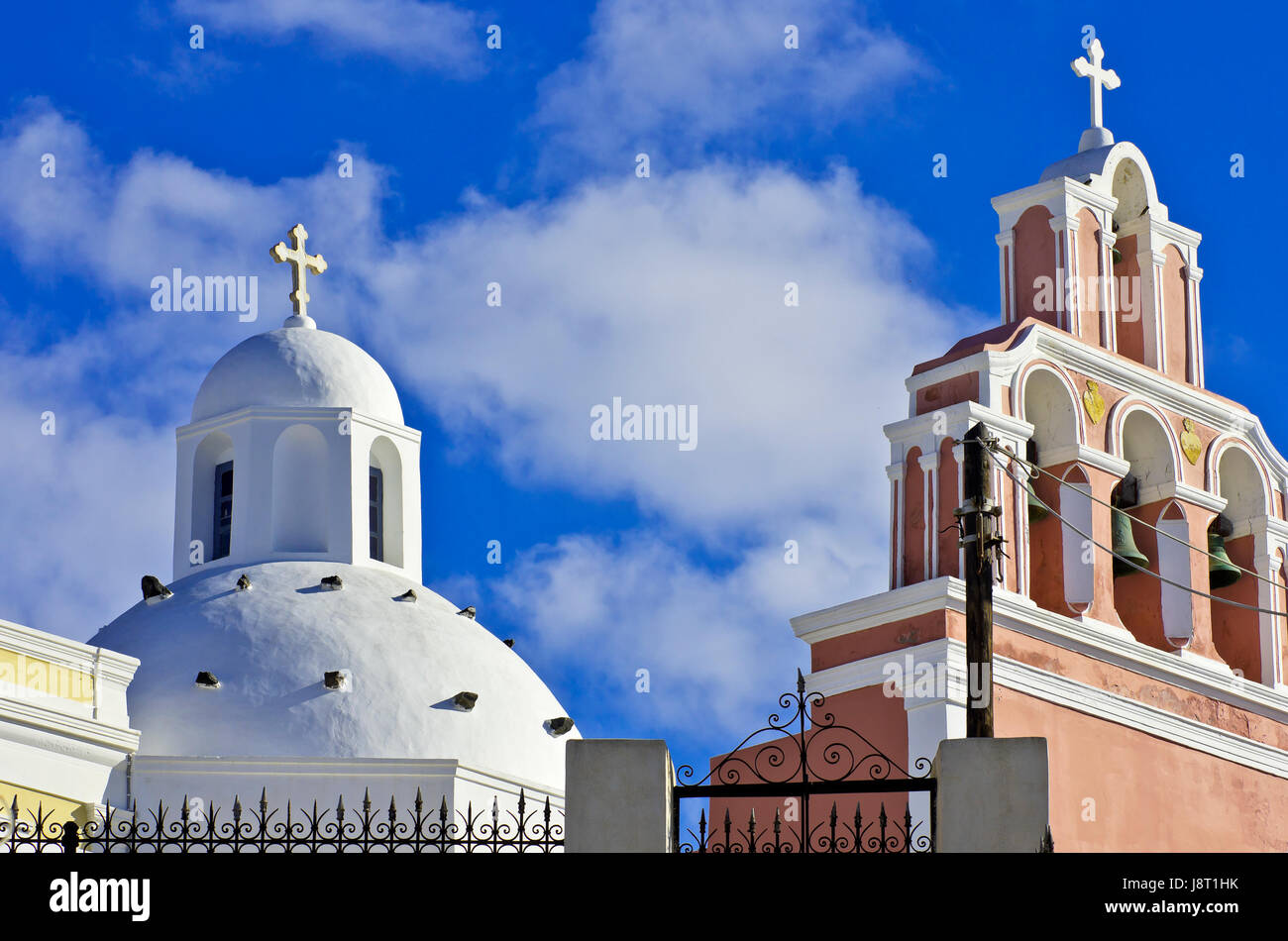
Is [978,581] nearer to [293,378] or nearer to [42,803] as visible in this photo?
[42,803]

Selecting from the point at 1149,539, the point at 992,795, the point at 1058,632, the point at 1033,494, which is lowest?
the point at 992,795

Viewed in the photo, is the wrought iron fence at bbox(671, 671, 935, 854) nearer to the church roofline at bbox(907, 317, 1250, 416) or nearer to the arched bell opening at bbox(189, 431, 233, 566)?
the church roofline at bbox(907, 317, 1250, 416)

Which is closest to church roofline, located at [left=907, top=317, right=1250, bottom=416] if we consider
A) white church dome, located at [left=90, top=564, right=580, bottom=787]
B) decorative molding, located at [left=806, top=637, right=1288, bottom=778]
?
decorative molding, located at [left=806, top=637, right=1288, bottom=778]

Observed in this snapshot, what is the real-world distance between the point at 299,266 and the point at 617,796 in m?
16.4

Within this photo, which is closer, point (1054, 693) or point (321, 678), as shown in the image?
point (1054, 693)

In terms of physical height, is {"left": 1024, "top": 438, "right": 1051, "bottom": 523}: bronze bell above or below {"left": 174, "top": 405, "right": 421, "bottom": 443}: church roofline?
below

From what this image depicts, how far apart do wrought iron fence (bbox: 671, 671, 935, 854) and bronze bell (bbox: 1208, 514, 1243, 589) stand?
3.51 metres

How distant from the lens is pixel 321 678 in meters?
23.6

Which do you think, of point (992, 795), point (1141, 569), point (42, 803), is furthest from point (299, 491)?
point (992, 795)

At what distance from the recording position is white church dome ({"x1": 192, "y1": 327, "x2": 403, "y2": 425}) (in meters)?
27.6
